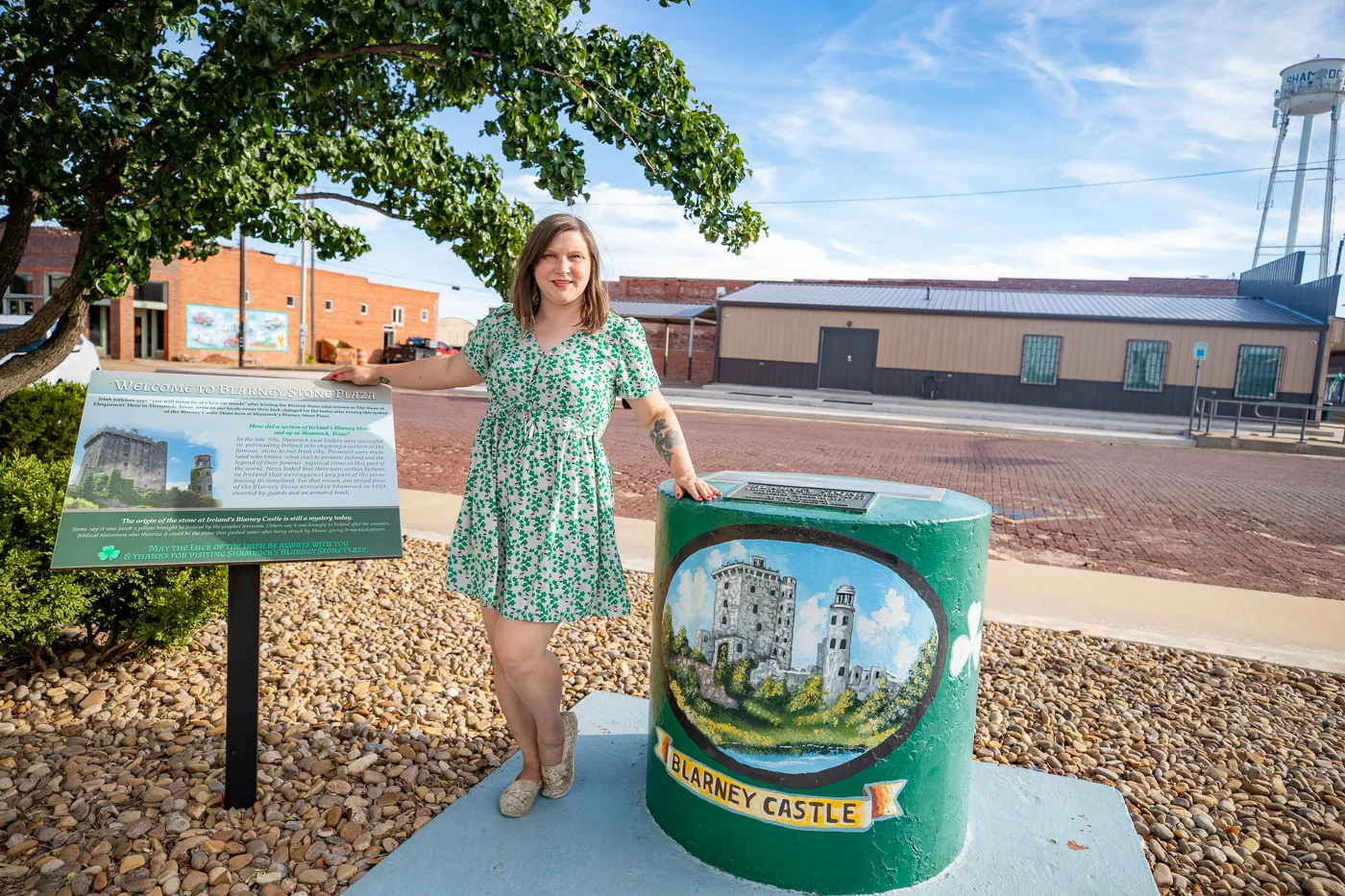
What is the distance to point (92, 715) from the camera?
3359mm

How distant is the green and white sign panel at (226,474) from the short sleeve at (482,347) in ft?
1.09

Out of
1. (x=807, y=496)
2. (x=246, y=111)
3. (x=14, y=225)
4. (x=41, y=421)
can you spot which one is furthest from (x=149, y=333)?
(x=807, y=496)

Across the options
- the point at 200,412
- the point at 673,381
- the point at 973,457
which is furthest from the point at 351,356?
the point at 200,412

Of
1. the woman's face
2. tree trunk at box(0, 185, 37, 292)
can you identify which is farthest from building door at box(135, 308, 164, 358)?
the woman's face

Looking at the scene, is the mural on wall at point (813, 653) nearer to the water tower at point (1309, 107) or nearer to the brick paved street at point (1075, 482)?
the brick paved street at point (1075, 482)

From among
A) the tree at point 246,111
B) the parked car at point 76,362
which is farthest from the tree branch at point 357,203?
the parked car at point 76,362

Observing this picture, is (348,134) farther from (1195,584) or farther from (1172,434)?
(1172,434)

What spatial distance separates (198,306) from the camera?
36.6m

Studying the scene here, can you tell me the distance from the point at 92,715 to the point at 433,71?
12.5ft

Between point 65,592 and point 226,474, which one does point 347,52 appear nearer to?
point 226,474

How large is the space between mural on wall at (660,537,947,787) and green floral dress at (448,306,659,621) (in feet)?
1.25

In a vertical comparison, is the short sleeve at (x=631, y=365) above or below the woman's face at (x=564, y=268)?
below

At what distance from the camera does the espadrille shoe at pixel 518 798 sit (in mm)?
2793

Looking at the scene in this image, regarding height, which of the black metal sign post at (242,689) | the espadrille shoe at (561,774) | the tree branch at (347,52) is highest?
the tree branch at (347,52)
